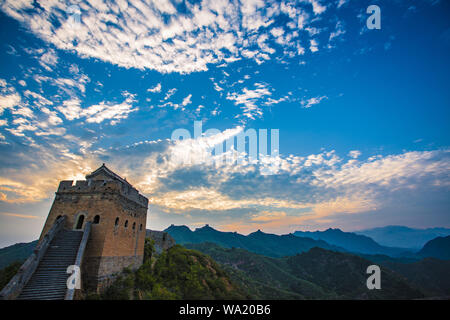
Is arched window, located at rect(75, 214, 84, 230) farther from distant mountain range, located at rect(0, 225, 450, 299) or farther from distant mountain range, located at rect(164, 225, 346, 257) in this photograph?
distant mountain range, located at rect(164, 225, 346, 257)

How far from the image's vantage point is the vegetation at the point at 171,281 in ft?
52.6

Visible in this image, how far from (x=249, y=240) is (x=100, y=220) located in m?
173

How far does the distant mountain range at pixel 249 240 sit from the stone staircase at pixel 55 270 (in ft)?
429

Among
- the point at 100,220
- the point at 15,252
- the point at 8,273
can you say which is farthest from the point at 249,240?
the point at 8,273

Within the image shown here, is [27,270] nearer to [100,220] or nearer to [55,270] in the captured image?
[55,270]

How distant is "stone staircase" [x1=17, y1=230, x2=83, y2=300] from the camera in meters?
11.4

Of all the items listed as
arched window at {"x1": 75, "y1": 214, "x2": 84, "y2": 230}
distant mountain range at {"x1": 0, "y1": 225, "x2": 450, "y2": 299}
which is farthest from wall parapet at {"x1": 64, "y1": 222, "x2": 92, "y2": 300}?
distant mountain range at {"x1": 0, "y1": 225, "x2": 450, "y2": 299}

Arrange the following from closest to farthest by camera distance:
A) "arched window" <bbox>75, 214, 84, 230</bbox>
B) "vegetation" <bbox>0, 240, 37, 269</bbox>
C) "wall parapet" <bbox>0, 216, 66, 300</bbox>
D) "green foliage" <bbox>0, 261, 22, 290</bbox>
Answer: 1. "wall parapet" <bbox>0, 216, 66, 300</bbox>
2. "green foliage" <bbox>0, 261, 22, 290</bbox>
3. "arched window" <bbox>75, 214, 84, 230</bbox>
4. "vegetation" <bbox>0, 240, 37, 269</bbox>

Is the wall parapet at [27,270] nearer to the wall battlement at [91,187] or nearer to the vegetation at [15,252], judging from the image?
the wall battlement at [91,187]

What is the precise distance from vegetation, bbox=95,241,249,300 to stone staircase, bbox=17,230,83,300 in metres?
2.24

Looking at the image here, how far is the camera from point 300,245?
18725 cm

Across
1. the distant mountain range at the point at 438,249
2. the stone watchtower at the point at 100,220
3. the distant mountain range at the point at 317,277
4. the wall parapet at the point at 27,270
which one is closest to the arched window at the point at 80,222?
the stone watchtower at the point at 100,220
